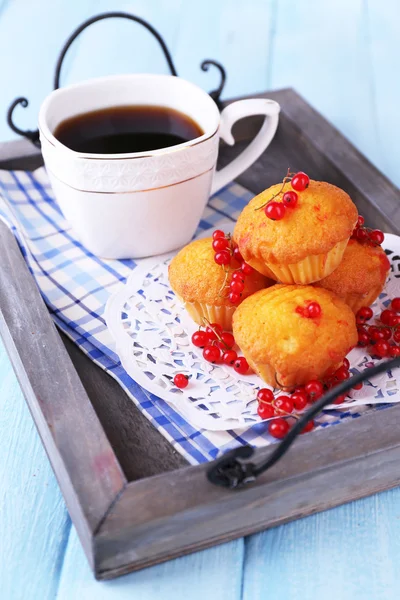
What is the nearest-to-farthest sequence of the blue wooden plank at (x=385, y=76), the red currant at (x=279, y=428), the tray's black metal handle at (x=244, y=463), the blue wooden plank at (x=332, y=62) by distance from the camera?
the tray's black metal handle at (x=244, y=463)
the red currant at (x=279, y=428)
the blue wooden plank at (x=385, y=76)
the blue wooden plank at (x=332, y=62)

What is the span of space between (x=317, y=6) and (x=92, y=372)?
1.46 metres

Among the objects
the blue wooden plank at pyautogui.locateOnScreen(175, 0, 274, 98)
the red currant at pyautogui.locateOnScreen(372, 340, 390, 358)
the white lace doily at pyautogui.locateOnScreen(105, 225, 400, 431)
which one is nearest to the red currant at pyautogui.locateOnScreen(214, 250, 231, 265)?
the white lace doily at pyautogui.locateOnScreen(105, 225, 400, 431)

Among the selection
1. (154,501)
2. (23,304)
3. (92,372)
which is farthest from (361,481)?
(23,304)

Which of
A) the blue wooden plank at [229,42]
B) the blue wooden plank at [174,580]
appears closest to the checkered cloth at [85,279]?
the blue wooden plank at [174,580]

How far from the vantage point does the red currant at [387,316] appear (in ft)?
3.09

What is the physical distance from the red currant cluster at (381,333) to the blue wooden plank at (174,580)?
0.97 ft

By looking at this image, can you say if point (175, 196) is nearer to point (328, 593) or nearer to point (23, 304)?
point (23, 304)

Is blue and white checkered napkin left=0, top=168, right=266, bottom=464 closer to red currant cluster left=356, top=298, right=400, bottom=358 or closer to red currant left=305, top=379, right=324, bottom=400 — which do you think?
red currant left=305, top=379, right=324, bottom=400

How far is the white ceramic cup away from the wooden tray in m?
0.17

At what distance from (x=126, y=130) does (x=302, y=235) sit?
1.36 ft

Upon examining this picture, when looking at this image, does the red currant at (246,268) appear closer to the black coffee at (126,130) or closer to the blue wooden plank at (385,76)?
the black coffee at (126,130)

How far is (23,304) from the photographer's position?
3.08ft

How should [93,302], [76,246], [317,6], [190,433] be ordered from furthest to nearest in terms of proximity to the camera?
[317,6]
[76,246]
[93,302]
[190,433]

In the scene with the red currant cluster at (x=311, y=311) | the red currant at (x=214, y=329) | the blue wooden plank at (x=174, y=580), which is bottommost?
the blue wooden plank at (x=174, y=580)
